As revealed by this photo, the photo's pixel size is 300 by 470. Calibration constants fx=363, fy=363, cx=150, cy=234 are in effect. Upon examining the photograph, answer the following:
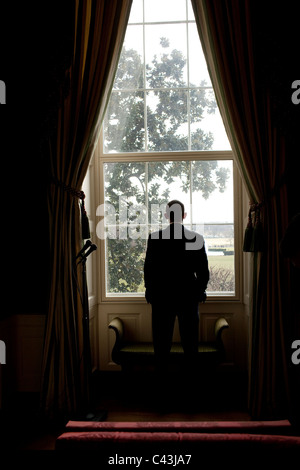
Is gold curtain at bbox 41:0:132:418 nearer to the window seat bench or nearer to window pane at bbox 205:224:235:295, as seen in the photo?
the window seat bench

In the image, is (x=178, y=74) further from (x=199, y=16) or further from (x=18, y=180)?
(x=18, y=180)

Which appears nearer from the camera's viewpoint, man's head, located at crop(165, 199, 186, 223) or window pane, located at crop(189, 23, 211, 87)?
man's head, located at crop(165, 199, 186, 223)

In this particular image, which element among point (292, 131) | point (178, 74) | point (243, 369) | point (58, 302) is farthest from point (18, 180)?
point (243, 369)

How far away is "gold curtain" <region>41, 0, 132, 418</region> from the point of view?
2807mm

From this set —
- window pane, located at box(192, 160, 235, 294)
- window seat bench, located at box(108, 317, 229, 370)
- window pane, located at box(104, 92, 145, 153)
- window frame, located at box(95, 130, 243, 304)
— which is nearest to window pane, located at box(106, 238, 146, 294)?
window frame, located at box(95, 130, 243, 304)

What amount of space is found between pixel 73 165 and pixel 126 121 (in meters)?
0.92

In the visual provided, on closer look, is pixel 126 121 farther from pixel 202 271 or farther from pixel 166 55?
pixel 202 271

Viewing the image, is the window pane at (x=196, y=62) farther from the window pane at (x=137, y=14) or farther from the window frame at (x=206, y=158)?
the window frame at (x=206, y=158)

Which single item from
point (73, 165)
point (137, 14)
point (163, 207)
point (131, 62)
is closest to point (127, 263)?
point (163, 207)

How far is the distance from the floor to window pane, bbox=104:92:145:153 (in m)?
2.19

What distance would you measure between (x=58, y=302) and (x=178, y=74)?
239 centimetres

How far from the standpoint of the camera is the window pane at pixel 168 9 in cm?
346

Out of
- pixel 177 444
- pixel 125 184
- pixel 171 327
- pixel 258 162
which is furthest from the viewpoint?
pixel 125 184

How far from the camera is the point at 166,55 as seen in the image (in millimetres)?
3480
